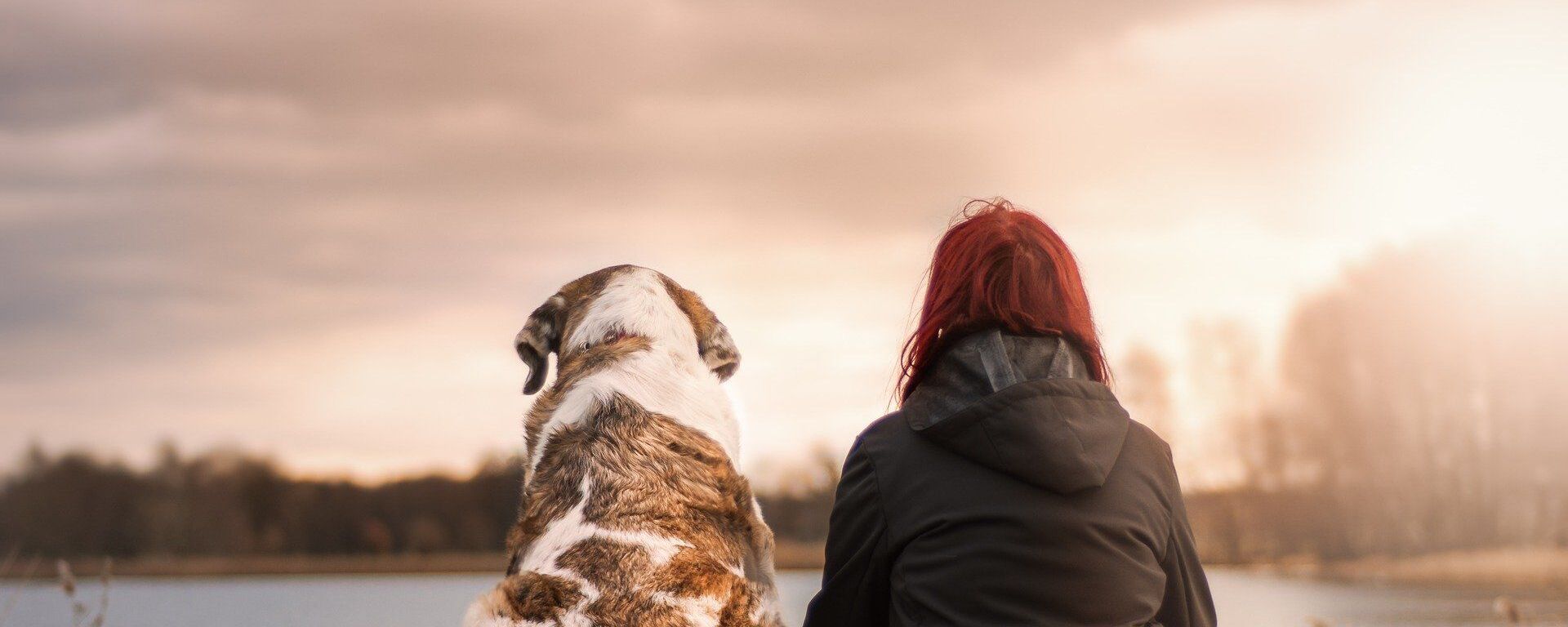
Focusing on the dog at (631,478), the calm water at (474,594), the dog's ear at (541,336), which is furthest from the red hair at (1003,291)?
the calm water at (474,594)

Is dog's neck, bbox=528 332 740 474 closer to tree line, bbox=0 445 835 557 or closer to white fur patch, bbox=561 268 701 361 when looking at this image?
white fur patch, bbox=561 268 701 361

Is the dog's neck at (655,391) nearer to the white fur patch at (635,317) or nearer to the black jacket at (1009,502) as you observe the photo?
the white fur patch at (635,317)

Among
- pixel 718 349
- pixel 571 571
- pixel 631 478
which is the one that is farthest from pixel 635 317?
pixel 571 571

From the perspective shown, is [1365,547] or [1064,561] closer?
[1064,561]

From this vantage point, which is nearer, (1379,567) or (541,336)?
(541,336)

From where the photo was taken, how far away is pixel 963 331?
378 cm

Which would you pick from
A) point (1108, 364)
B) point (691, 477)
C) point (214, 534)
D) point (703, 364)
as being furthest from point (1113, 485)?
point (214, 534)

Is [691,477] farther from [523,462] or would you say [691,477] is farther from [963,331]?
[963,331]

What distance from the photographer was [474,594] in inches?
699

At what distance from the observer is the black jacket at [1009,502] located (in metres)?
3.37

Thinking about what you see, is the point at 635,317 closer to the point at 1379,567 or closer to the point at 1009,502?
the point at 1009,502

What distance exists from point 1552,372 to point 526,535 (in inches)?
1583

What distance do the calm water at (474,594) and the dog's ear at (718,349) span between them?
33.9ft

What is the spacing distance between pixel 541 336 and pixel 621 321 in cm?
47
